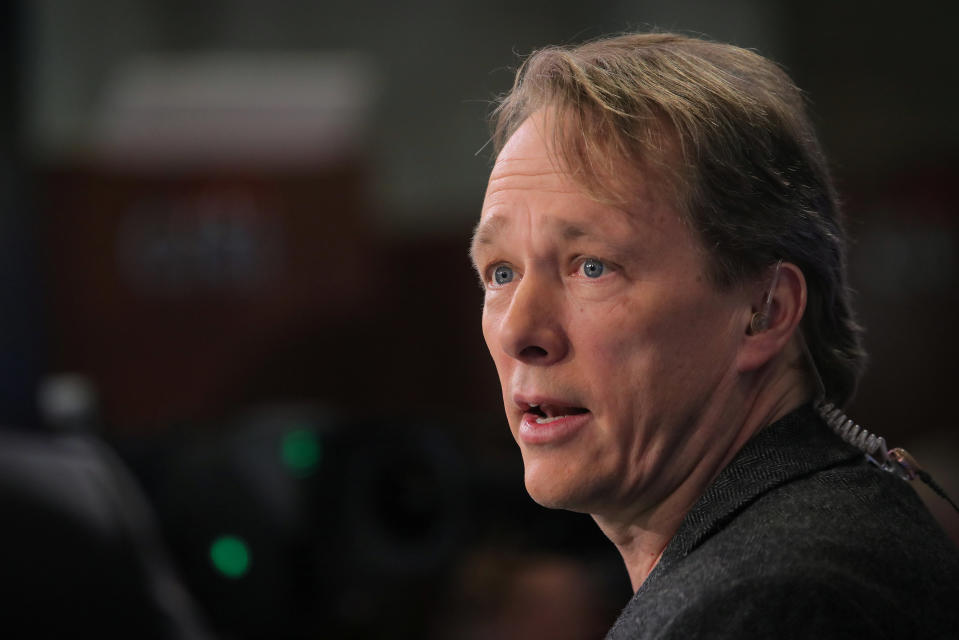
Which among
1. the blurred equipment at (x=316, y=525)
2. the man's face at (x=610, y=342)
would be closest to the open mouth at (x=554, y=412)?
the man's face at (x=610, y=342)

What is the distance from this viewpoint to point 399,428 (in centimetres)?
370

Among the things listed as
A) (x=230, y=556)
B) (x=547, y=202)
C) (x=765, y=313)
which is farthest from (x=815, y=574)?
(x=230, y=556)

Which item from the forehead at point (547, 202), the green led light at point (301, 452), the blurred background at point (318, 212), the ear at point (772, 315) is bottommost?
the green led light at point (301, 452)

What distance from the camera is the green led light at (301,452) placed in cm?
361

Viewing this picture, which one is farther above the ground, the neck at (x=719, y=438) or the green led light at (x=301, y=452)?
the neck at (x=719, y=438)

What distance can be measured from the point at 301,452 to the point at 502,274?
270 centimetres

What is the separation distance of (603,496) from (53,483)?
4.82 ft

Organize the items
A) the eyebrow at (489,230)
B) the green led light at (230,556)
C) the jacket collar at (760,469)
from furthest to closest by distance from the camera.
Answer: the green led light at (230,556) → the eyebrow at (489,230) → the jacket collar at (760,469)

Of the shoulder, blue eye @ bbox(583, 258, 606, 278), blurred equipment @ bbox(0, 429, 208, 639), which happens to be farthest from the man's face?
blurred equipment @ bbox(0, 429, 208, 639)

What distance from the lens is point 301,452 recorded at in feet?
12.0

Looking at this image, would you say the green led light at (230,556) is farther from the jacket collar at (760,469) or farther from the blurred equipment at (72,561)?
the jacket collar at (760,469)

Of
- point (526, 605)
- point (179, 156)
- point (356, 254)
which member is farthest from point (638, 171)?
point (179, 156)

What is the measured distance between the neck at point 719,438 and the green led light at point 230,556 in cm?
251

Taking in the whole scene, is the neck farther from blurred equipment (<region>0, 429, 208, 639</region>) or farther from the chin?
blurred equipment (<region>0, 429, 208, 639</region>)
